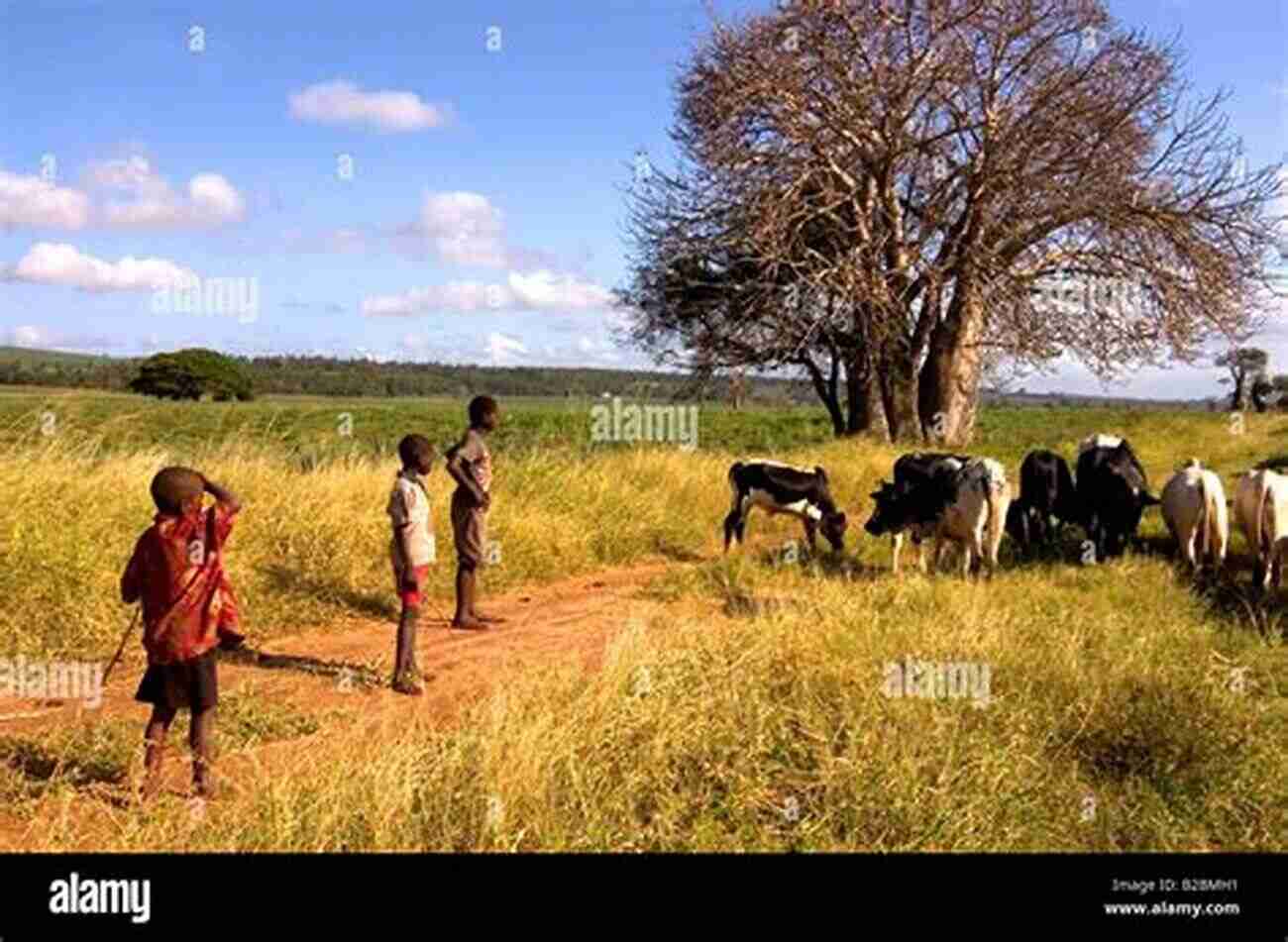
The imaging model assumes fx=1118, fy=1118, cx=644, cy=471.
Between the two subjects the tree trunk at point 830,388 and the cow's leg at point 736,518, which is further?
the tree trunk at point 830,388

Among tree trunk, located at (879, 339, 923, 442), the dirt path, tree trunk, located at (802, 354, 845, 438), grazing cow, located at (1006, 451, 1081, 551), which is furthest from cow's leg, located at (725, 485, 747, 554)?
tree trunk, located at (802, 354, 845, 438)

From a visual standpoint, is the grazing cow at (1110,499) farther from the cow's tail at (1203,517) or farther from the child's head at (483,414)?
the child's head at (483,414)

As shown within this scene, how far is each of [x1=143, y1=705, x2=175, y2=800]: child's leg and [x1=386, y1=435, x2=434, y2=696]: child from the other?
66.1 inches

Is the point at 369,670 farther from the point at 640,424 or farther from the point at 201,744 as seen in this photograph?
the point at 640,424

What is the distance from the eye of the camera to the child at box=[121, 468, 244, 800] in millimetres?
4723

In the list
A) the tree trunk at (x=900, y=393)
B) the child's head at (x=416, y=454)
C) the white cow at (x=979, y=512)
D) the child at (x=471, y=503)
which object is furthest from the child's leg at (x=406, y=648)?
the tree trunk at (x=900, y=393)

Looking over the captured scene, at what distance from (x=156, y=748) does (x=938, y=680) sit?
12.6 feet

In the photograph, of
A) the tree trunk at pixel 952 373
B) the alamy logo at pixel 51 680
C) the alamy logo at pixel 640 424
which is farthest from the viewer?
the tree trunk at pixel 952 373

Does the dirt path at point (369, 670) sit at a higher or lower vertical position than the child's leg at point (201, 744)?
lower

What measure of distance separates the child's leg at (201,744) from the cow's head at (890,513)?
692 centimetres

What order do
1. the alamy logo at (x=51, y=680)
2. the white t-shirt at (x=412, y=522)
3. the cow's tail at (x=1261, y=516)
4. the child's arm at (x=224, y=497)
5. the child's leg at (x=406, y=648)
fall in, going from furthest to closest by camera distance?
1. the cow's tail at (x=1261, y=516)
2. the white t-shirt at (x=412, y=522)
3. the child's leg at (x=406, y=648)
4. the alamy logo at (x=51, y=680)
5. the child's arm at (x=224, y=497)

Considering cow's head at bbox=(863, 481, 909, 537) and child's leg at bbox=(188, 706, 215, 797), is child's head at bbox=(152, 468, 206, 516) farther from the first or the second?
cow's head at bbox=(863, 481, 909, 537)

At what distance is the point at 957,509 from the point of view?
9.83 m

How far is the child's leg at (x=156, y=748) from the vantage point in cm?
456
